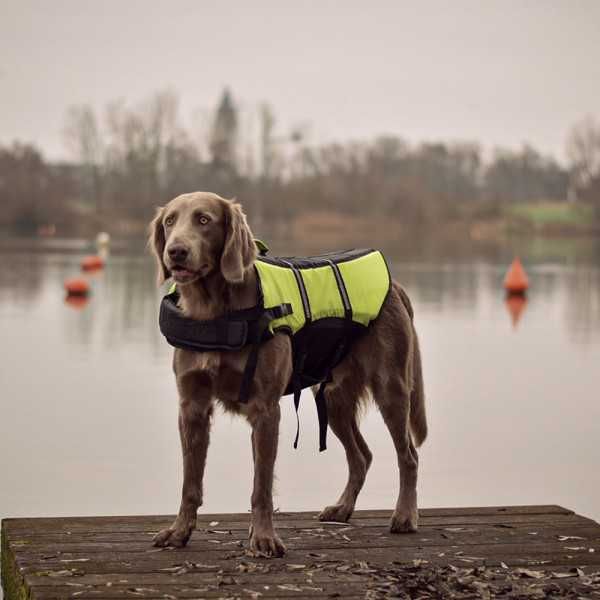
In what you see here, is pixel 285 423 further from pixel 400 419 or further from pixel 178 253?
pixel 178 253

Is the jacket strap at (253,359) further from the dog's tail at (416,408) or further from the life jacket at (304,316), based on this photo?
the dog's tail at (416,408)

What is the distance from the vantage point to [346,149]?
93812mm

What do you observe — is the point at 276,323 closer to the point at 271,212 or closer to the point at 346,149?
the point at 271,212

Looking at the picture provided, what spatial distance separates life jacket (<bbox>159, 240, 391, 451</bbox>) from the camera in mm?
5258

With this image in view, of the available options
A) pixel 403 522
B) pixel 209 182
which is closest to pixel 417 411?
pixel 403 522

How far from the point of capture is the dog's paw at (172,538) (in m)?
5.41

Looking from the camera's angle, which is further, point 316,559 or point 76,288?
point 76,288

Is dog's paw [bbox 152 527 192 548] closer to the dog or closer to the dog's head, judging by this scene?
the dog

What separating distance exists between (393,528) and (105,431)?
5779 mm

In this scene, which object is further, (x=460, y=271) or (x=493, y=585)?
(x=460, y=271)

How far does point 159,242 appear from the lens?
5.45m

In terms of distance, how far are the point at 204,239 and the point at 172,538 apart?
1472mm

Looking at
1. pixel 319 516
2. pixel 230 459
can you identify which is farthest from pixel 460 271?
pixel 319 516

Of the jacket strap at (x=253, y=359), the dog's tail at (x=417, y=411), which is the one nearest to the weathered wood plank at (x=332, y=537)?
the dog's tail at (x=417, y=411)
